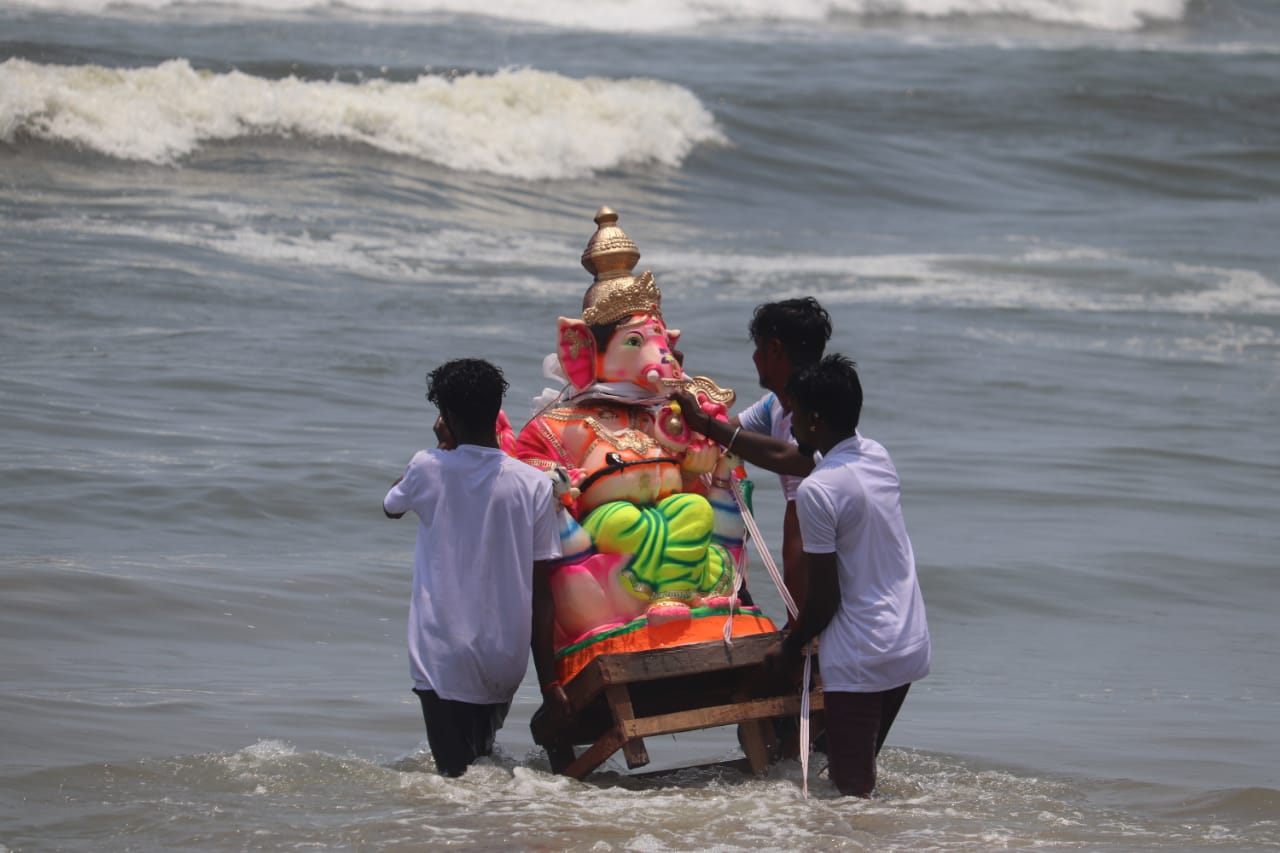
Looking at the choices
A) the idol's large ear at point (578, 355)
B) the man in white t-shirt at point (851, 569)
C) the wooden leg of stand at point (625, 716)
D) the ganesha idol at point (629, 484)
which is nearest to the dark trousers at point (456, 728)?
the ganesha idol at point (629, 484)

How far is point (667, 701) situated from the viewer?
208 inches

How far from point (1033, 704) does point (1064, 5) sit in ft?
155

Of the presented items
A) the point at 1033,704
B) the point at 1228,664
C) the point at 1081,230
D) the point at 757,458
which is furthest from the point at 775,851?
the point at 1081,230

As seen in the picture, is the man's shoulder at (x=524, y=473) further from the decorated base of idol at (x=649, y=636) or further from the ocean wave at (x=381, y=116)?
the ocean wave at (x=381, y=116)

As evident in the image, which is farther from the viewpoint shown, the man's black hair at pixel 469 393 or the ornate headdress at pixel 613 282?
the ornate headdress at pixel 613 282

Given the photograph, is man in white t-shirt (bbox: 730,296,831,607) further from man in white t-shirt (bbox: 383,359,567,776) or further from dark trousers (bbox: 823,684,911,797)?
man in white t-shirt (bbox: 383,359,567,776)

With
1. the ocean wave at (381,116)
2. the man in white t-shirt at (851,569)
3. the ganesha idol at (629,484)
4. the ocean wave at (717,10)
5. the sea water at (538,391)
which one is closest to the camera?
the man in white t-shirt at (851,569)

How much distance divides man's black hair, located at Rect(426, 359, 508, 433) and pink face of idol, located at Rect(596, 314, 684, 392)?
537 mm

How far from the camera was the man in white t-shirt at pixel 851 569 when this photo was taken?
194 inches

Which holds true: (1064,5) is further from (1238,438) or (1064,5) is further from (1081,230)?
(1238,438)

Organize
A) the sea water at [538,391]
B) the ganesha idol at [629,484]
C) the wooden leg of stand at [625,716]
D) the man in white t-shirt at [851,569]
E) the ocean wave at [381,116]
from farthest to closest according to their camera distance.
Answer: the ocean wave at [381,116] < the sea water at [538,391] < the ganesha idol at [629,484] < the wooden leg of stand at [625,716] < the man in white t-shirt at [851,569]

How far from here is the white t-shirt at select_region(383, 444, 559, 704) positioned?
16.7 feet

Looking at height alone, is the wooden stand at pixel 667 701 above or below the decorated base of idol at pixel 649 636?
below

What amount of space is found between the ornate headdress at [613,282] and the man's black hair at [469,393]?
1.89 feet
